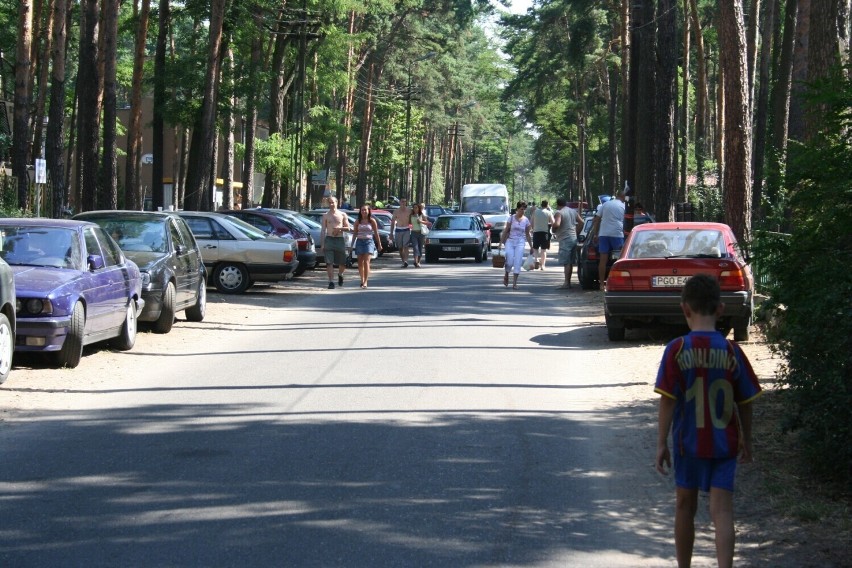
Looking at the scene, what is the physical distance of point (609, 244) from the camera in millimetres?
24016

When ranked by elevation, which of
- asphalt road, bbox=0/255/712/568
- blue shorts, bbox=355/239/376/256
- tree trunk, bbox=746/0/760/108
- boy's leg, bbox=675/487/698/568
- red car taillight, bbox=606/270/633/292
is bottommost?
asphalt road, bbox=0/255/712/568

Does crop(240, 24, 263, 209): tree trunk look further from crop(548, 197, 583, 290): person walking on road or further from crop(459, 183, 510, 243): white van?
crop(548, 197, 583, 290): person walking on road

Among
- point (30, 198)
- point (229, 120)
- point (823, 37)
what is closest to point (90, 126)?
point (30, 198)

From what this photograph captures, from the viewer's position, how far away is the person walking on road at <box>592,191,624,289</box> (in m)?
23.8

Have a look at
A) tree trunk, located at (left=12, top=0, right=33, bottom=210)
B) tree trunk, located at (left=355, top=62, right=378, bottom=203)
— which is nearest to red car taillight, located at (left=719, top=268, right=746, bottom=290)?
tree trunk, located at (left=12, top=0, right=33, bottom=210)

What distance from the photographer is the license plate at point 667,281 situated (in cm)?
1566

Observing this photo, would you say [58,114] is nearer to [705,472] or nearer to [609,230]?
[609,230]

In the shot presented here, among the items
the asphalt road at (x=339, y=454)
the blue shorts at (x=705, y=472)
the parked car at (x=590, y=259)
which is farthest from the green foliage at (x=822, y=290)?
the parked car at (x=590, y=259)

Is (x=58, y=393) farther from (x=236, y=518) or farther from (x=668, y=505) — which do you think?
(x=668, y=505)

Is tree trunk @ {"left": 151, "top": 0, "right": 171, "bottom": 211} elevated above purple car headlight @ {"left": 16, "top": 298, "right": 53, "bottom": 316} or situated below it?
above

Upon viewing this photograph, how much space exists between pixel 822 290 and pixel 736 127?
11500 mm

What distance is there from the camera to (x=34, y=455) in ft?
28.6

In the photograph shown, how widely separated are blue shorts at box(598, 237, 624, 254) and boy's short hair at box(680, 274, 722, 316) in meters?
18.5

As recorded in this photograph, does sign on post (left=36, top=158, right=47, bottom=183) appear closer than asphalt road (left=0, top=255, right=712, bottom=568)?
No
